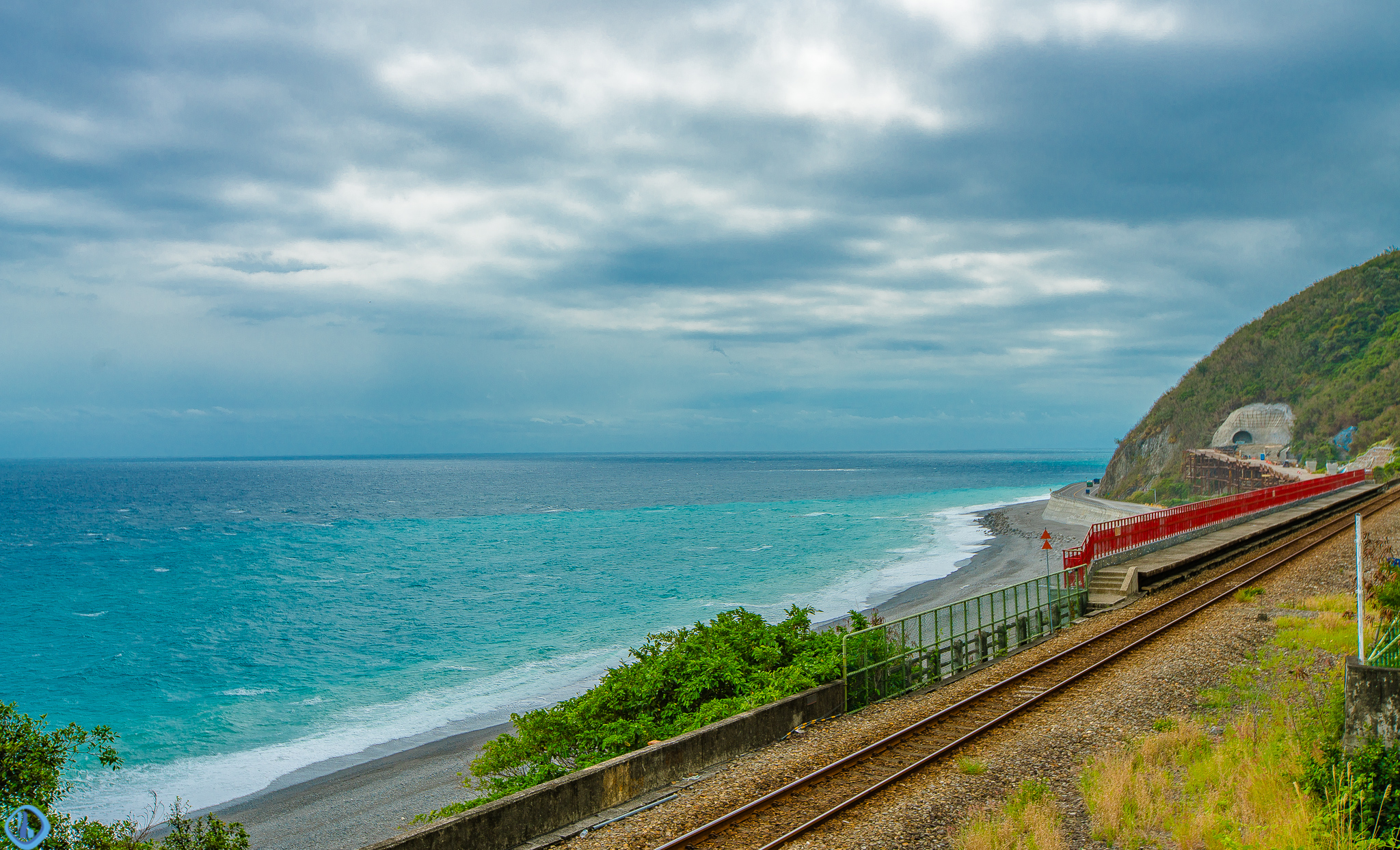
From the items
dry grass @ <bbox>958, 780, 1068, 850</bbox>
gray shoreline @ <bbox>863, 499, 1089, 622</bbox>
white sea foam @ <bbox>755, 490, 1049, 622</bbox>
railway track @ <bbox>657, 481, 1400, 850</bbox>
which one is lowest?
white sea foam @ <bbox>755, 490, 1049, 622</bbox>

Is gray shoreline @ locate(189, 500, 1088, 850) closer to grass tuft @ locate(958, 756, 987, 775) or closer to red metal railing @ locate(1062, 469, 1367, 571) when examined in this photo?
grass tuft @ locate(958, 756, 987, 775)

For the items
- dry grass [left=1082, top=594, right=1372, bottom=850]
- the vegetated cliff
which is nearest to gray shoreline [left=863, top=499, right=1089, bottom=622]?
the vegetated cliff

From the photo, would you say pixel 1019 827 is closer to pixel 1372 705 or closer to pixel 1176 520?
pixel 1372 705

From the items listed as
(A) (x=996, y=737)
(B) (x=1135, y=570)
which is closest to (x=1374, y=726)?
(A) (x=996, y=737)

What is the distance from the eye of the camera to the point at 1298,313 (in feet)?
411

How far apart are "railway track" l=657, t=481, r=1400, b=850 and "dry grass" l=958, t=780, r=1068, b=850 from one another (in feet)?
5.51

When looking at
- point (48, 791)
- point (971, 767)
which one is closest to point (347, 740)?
point (48, 791)

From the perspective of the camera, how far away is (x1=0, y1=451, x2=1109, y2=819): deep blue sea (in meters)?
31.9

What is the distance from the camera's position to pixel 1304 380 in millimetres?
106875

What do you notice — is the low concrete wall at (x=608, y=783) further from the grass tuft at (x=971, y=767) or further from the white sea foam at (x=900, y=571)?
the white sea foam at (x=900, y=571)

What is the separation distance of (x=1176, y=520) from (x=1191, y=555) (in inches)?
283

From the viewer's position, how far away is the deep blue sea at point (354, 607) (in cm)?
3188

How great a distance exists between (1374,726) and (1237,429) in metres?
110

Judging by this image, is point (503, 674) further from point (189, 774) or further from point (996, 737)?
point (996, 737)
